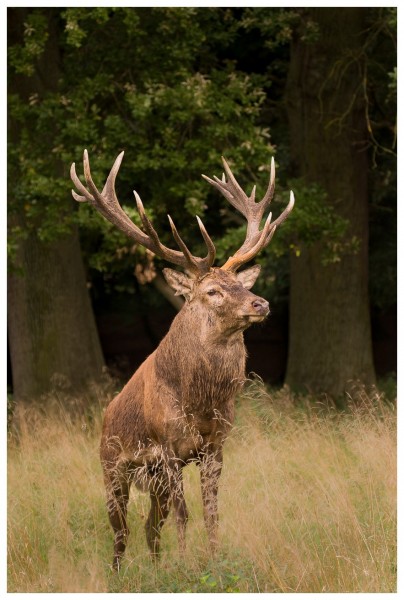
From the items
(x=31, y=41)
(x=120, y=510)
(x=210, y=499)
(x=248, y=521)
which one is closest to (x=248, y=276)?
(x=210, y=499)

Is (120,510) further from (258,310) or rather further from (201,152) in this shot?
(201,152)

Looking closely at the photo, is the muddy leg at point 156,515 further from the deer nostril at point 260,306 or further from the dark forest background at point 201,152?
the dark forest background at point 201,152

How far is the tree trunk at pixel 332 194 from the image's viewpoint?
1259 centimetres

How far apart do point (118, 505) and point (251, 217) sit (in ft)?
6.34

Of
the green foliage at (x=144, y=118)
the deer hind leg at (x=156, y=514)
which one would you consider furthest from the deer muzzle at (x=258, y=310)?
the green foliage at (x=144, y=118)

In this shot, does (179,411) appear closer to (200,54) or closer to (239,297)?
(239,297)

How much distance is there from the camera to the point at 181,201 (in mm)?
13062

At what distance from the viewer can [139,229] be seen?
641 centimetres

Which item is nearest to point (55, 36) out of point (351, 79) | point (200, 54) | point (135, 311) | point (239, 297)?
point (200, 54)

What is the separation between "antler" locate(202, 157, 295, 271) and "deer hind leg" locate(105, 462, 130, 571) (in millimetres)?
1478

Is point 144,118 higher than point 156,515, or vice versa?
point 144,118

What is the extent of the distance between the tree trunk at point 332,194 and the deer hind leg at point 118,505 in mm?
6334

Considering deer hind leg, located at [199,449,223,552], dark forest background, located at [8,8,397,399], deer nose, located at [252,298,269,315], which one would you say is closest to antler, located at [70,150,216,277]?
deer nose, located at [252,298,269,315]

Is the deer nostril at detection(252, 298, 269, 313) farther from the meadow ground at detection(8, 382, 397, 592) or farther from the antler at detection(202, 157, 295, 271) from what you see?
the meadow ground at detection(8, 382, 397, 592)
